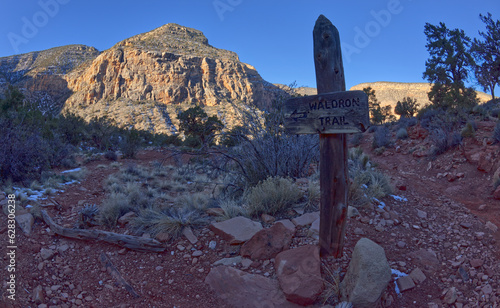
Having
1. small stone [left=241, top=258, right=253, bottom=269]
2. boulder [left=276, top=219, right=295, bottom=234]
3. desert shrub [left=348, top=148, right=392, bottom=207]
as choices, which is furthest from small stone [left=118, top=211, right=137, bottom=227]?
desert shrub [left=348, top=148, right=392, bottom=207]

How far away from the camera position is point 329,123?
3170 millimetres

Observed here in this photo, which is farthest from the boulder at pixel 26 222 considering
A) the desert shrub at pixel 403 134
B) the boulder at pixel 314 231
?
the desert shrub at pixel 403 134

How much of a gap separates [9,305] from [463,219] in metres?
6.06

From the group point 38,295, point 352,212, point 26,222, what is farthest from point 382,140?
point 38,295

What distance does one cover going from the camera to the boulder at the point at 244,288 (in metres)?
3.13

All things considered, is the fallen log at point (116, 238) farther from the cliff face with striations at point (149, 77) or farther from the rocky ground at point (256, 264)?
the cliff face with striations at point (149, 77)

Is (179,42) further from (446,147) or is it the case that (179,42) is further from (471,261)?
(471,261)

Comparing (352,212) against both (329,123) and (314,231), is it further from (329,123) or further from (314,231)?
(329,123)

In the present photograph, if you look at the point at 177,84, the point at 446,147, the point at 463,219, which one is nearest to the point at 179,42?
the point at 177,84

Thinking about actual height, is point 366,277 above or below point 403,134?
below

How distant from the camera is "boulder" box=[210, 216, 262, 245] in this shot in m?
4.06

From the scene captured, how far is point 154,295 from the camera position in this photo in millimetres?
3418

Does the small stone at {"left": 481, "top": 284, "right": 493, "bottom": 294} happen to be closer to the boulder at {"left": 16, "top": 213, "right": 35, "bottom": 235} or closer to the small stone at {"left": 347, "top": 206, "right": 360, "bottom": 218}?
the small stone at {"left": 347, "top": 206, "right": 360, "bottom": 218}

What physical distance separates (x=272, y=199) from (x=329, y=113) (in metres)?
2.13
